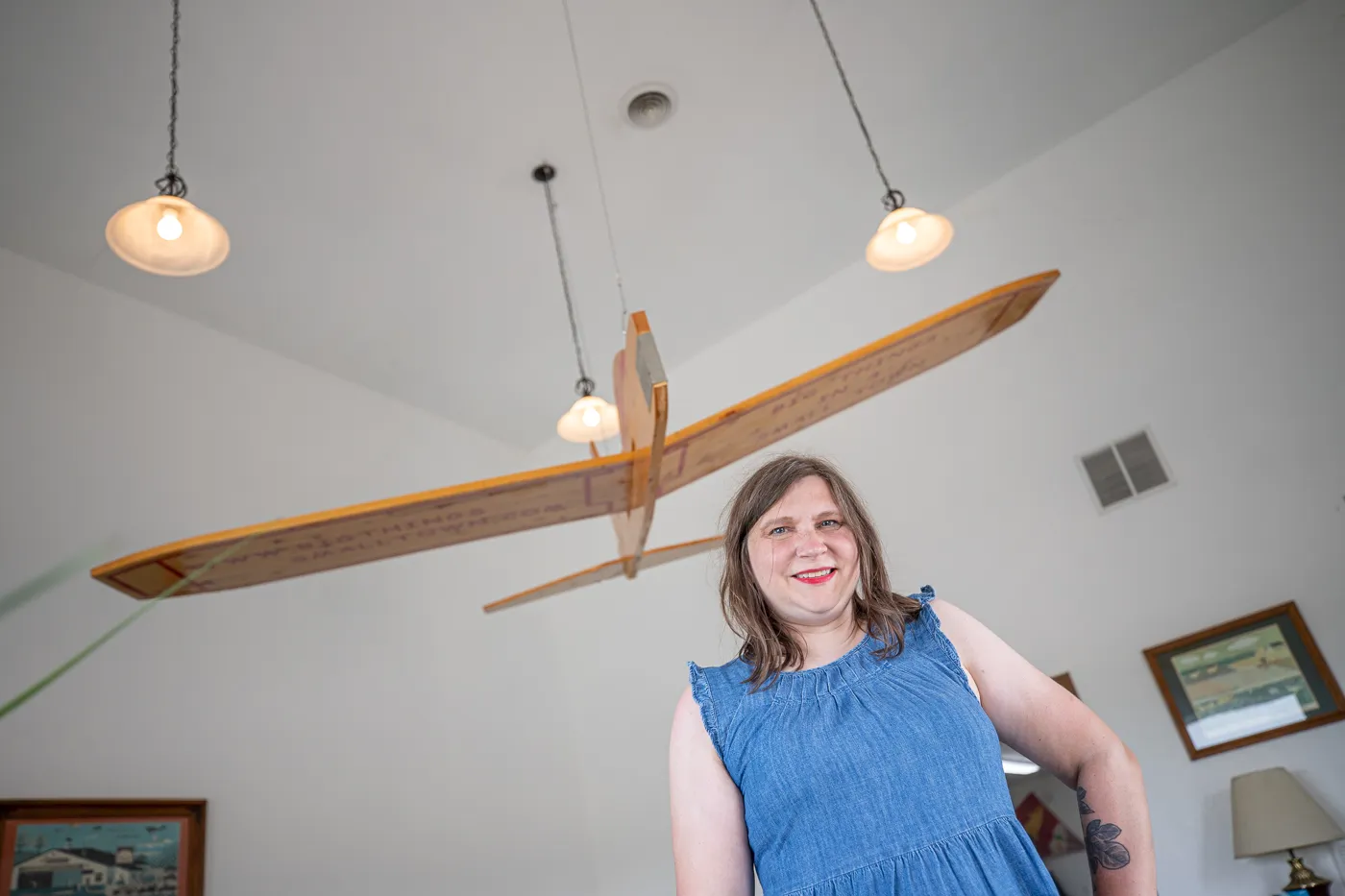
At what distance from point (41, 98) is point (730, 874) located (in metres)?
4.11

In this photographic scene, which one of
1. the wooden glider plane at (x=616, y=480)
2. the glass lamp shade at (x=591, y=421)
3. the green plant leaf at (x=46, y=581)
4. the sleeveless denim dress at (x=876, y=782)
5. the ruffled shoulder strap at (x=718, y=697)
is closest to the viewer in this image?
the green plant leaf at (x=46, y=581)

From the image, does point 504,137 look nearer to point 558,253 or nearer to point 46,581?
point 558,253

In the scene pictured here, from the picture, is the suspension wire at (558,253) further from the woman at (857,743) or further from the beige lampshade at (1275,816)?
the beige lampshade at (1275,816)

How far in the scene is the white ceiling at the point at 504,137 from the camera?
3.73 metres

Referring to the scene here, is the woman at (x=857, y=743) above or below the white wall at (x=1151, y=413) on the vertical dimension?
below

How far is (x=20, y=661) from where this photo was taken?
3633mm

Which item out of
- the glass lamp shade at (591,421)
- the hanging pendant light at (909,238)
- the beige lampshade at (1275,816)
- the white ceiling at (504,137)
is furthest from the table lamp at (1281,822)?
the glass lamp shade at (591,421)

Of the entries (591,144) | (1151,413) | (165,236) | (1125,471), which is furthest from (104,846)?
(1151,413)

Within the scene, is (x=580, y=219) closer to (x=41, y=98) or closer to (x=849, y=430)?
(x=849, y=430)

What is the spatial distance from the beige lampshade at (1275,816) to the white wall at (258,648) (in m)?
3.54

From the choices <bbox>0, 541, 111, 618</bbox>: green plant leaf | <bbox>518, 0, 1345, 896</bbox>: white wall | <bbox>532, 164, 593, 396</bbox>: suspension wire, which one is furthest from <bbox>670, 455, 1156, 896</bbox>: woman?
<bbox>518, 0, 1345, 896</bbox>: white wall

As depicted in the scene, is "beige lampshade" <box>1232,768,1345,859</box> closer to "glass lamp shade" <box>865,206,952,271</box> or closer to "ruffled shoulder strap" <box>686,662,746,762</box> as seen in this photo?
"glass lamp shade" <box>865,206,952,271</box>

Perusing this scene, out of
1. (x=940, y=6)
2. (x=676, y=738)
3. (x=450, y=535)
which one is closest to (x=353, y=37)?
(x=450, y=535)

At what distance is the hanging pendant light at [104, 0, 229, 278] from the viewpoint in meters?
2.65
